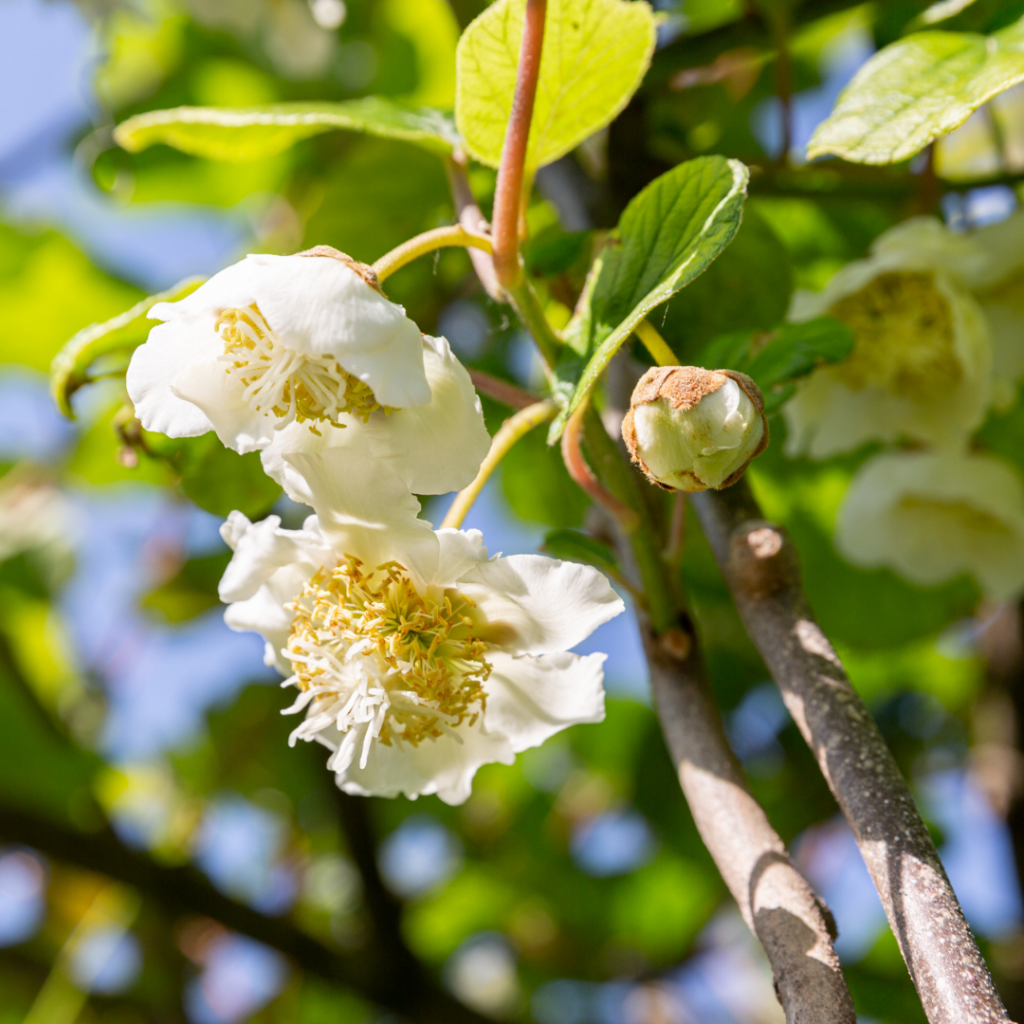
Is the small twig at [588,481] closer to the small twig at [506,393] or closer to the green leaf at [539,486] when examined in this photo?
the small twig at [506,393]

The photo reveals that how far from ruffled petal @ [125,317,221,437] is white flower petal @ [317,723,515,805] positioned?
18 centimetres

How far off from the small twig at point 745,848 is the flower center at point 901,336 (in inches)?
13.2

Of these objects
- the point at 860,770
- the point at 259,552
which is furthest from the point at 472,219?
the point at 860,770

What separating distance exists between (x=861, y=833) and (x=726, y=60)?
657 millimetres

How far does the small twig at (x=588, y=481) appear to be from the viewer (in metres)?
0.49

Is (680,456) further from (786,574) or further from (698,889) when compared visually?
(698,889)

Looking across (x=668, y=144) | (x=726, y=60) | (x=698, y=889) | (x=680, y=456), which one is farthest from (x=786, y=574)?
(x=698, y=889)

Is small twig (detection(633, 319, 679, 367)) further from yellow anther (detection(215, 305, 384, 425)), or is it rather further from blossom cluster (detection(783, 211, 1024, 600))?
blossom cluster (detection(783, 211, 1024, 600))

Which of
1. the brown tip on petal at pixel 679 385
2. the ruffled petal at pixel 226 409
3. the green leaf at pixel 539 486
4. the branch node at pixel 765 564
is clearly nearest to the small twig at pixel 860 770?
the branch node at pixel 765 564

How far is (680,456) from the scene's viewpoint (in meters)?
0.39

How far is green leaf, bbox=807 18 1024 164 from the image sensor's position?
459 millimetres

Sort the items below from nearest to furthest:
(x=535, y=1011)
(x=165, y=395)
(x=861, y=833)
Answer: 1. (x=861, y=833)
2. (x=165, y=395)
3. (x=535, y=1011)

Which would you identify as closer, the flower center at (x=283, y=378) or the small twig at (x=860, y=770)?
the small twig at (x=860, y=770)

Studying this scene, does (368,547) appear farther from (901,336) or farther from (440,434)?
(901,336)
